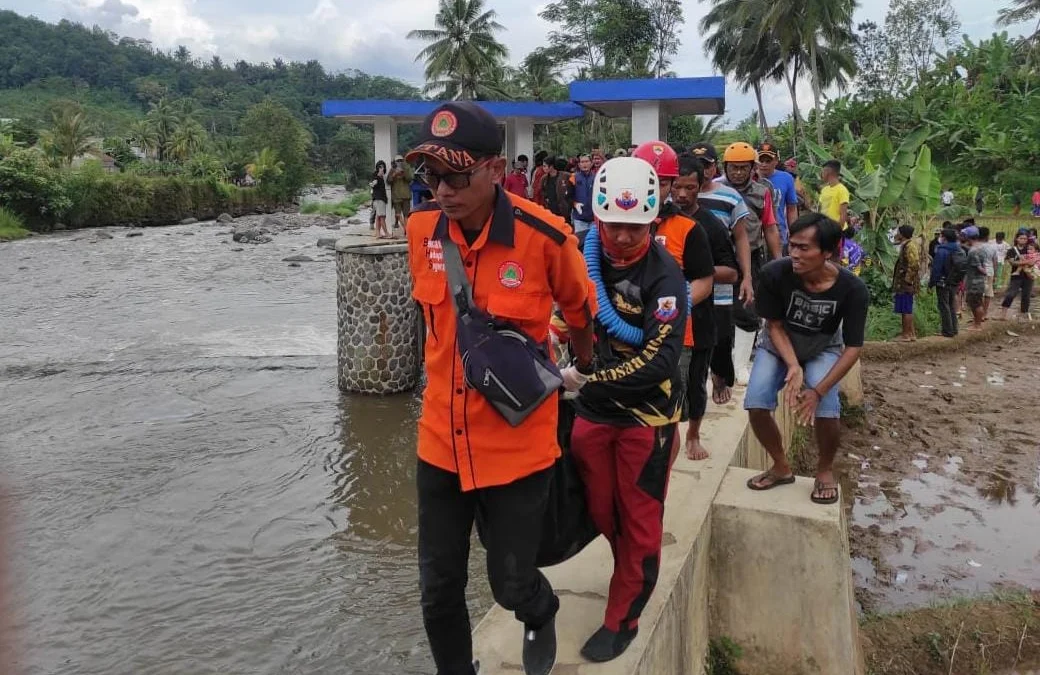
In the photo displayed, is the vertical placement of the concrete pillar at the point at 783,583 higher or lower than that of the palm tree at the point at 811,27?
lower

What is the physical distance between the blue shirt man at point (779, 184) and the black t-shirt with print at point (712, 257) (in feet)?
7.34

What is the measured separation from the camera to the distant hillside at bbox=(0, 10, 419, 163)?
3746 inches

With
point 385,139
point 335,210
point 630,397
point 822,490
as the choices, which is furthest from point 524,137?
point 335,210

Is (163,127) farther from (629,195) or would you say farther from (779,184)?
(629,195)

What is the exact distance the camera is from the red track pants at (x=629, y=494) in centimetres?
270

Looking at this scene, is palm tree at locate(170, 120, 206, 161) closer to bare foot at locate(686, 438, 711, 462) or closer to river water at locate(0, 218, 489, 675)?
river water at locate(0, 218, 489, 675)

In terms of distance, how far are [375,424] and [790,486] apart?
5.19 meters

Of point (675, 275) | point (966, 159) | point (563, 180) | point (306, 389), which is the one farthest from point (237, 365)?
point (966, 159)

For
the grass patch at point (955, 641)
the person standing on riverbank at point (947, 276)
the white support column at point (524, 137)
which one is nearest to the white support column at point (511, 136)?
the white support column at point (524, 137)

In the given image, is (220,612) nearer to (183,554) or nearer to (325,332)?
(183,554)

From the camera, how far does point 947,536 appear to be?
5711 millimetres

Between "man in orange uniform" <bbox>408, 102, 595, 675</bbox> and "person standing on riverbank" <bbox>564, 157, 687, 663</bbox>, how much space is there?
39 centimetres

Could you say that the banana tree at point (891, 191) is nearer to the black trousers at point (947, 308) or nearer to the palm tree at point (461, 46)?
the black trousers at point (947, 308)

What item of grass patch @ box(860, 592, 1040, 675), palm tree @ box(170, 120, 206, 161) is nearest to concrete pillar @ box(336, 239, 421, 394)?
grass patch @ box(860, 592, 1040, 675)
